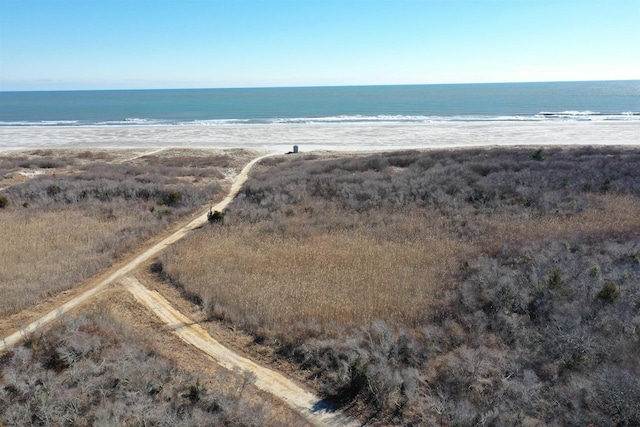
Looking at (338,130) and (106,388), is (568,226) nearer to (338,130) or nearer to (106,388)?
(106,388)

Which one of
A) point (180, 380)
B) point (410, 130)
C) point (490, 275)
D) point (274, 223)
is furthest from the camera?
point (410, 130)

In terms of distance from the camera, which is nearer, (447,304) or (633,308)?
(633,308)

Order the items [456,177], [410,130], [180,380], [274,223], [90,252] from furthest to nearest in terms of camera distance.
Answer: [410,130] < [456,177] < [274,223] < [90,252] < [180,380]

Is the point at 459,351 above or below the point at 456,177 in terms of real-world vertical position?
below

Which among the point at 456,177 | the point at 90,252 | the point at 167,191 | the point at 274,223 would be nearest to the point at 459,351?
the point at 274,223

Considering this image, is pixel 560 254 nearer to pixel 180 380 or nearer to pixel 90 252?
pixel 180 380

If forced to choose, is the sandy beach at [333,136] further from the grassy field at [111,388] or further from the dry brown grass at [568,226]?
the grassy field at [111,388]

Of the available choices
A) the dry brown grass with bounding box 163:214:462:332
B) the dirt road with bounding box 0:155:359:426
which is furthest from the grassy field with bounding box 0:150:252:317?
the dry brown grass with bounding box 163:214:462:332
